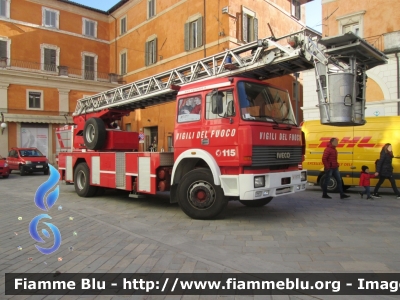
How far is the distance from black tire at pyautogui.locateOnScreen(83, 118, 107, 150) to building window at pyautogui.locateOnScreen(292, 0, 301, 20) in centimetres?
Answer: 2044

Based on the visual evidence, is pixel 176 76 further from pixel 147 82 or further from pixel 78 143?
pixel 78 143

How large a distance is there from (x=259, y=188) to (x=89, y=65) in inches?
1159

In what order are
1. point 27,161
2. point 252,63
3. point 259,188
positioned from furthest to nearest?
point 27,161
point 252,63
point 259,188

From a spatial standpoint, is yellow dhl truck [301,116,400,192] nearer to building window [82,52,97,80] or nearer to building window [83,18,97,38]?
building window [82,52,97,80]

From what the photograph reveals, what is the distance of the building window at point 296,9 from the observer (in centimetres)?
2547

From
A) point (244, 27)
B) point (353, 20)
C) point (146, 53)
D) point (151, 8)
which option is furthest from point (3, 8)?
point (353, 20)

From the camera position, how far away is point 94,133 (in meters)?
10.2

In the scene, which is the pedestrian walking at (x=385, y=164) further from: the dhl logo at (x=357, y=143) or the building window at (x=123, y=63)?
the building window at (x=123, y=63)

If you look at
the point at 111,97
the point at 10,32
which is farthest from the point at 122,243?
the point at 10,32

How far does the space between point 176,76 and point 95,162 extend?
357cm

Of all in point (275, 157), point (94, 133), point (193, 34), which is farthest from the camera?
point (193, 34)

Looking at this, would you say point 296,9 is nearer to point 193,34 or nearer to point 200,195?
point 193,34

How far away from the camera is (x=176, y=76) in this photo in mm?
8664

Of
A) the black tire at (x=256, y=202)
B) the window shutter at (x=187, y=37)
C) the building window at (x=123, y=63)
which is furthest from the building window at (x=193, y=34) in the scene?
the black tire at (x=256, y=202)
